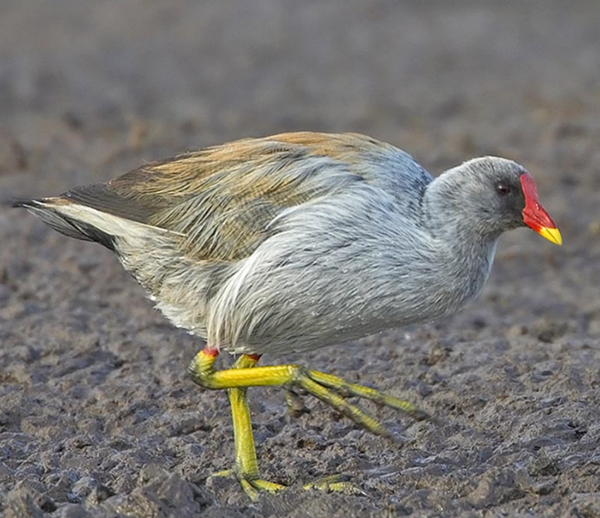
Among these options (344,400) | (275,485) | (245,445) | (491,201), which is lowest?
(275,485)

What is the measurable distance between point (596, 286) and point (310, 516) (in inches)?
195

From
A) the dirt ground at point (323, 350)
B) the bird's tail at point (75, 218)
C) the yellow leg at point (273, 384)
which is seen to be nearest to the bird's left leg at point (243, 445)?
the yellow leg at point (273, 384)

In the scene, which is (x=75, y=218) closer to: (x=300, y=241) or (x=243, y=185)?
(x=243, y=185)

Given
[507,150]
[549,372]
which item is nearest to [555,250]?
[507,150]

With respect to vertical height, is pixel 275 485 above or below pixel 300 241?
below

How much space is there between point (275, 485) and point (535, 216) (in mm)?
1607

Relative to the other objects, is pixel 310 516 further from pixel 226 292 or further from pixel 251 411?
pixel 251 411

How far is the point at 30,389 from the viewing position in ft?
21.7

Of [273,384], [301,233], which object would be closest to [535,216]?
[301,233]

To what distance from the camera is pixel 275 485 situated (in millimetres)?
5559

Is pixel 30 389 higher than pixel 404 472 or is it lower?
higher

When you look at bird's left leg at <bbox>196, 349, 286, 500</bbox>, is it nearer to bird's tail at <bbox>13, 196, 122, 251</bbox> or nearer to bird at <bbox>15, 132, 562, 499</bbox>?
bird at <bbox>15, 132, 562, 499</bbox>

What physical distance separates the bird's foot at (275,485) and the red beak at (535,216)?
1348 mm

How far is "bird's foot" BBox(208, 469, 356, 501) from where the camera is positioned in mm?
5348
